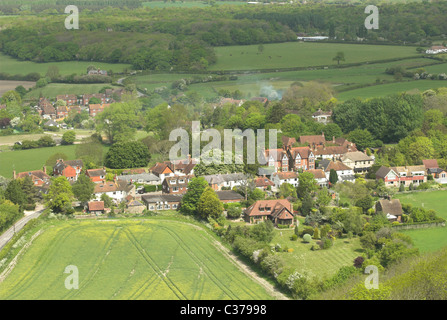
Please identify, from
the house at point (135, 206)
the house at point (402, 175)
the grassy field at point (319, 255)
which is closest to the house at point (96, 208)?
the house at point (135, 206)

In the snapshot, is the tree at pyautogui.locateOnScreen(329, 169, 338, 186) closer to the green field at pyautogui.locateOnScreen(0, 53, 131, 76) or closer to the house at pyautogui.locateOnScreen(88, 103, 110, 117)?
the house at pyautogui.locateOnScreen(88, 103, 110, 117)

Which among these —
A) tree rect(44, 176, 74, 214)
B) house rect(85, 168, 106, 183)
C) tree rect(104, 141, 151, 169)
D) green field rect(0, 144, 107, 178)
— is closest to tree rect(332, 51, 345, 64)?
green field rect(0, 144, 107, 178)

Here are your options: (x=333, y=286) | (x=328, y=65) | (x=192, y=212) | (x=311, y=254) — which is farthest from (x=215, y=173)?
(x=328, y=65)

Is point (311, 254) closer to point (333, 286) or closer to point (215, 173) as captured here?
point (333, 286)

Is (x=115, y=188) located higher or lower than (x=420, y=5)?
lower

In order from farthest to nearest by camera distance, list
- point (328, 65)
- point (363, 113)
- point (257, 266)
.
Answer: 1. point (328, 65)
2. point (363, 113)
3. point (257, 266)

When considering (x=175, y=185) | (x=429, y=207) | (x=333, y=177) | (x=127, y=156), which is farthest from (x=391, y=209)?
(x=127, y=156)

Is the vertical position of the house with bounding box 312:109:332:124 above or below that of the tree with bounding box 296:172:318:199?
above

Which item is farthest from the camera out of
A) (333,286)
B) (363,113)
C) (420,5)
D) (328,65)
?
(420,5)
